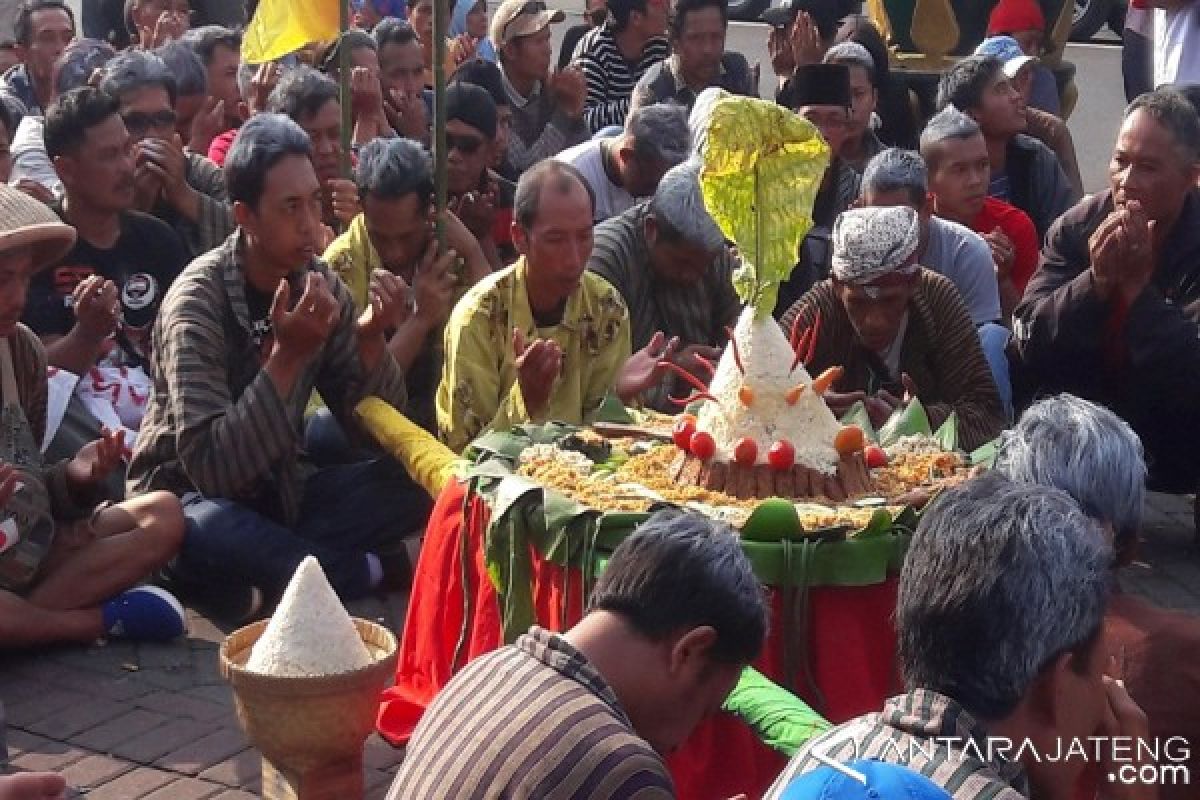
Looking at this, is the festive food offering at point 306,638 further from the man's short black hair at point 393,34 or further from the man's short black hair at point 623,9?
the man's short black hair at point 623,9

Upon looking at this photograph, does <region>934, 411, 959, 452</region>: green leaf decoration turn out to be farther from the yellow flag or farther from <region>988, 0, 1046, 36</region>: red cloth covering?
<region>988, 0, 1046, 36</region>: red cloth covering

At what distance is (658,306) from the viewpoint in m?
6.36

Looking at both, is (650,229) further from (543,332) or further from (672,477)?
(672,477)

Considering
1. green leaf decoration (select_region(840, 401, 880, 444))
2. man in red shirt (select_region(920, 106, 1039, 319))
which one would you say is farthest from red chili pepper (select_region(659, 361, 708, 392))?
man in red shirt (select_region(920, 106, 1039, 319))

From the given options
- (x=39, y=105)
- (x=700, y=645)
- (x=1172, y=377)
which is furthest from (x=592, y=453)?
(x=39, y=105)

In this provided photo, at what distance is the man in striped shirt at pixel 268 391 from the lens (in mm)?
5570

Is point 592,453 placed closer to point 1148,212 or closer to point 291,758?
point 291,758

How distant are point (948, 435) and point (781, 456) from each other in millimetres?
815

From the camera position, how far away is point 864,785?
6.50 ft

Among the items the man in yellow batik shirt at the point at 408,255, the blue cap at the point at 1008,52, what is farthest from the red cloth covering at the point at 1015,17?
the man in yellow batik shirt at the point at 408,255

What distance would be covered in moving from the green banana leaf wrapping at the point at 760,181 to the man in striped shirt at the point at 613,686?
1.43 meters

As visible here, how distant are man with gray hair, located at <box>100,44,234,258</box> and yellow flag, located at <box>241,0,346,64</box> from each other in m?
0.55

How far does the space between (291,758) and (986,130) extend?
511 centimetres

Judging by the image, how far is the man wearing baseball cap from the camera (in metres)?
9.45
